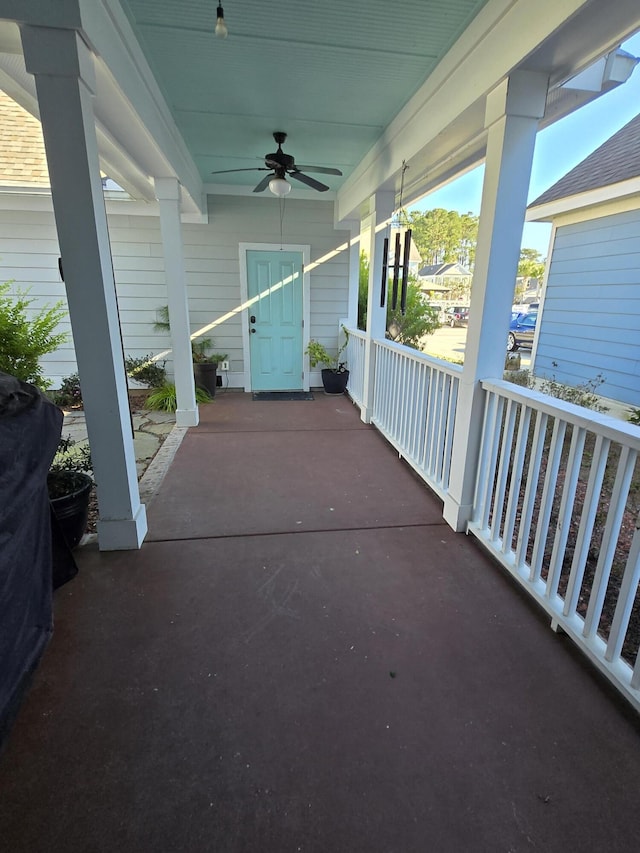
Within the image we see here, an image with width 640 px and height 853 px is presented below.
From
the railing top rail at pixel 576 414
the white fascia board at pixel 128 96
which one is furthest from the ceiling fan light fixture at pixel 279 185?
the railing top rail at pixel 576 414

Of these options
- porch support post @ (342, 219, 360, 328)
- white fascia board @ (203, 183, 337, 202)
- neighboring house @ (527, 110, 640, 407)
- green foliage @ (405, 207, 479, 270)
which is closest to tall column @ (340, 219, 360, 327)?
porch support post @ (342, 219, 360, 328)

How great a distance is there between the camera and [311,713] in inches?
56.7

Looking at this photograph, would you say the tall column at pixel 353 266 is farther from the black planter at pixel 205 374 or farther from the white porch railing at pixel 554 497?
the white porch railing at pixel 554 497

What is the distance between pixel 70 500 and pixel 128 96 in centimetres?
223

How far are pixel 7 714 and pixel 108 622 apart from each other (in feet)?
1.68

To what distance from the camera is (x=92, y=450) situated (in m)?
2.19

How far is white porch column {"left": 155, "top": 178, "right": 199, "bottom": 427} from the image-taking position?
3965 mm

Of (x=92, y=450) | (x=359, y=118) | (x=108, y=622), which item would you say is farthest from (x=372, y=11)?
(x=108, y=622)

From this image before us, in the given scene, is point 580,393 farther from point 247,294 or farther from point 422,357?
point 247,294

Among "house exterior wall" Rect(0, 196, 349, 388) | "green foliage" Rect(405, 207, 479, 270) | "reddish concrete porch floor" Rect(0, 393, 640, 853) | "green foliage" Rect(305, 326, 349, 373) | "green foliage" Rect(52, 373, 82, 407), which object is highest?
"green foliage" Rect(405, 207, 479, 270)

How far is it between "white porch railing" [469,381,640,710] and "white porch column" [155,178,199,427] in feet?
10.6

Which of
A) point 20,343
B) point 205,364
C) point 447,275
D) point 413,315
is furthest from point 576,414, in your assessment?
point 447,275

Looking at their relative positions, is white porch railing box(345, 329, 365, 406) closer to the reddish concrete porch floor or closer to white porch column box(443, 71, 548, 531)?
white porch column box(443, 71, 548, 531)

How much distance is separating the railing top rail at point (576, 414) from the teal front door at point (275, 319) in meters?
4.23
